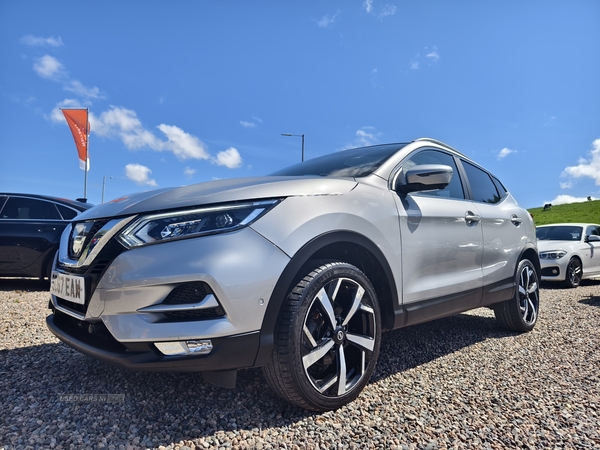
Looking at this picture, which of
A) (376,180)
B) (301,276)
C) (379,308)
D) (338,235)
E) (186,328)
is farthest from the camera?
(376,180)

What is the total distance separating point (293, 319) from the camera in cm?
188

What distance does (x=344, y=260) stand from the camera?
2.38 metres

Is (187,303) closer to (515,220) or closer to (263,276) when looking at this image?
(263,276)

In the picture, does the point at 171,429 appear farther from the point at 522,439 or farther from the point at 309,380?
the point at 522,439

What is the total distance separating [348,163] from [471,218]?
117 centimetres

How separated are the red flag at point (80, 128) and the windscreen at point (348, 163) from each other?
16.5 m

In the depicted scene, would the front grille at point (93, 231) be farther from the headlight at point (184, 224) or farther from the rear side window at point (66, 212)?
the rear side window at point (66, 212)

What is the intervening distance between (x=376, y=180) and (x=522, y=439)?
156 centimetres

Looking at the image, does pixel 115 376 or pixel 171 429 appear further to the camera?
pixel 115 376

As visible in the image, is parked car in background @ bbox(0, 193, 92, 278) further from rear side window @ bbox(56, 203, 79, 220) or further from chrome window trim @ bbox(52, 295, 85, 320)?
chrome window trim @ bbox(52, 295, 85, 320)

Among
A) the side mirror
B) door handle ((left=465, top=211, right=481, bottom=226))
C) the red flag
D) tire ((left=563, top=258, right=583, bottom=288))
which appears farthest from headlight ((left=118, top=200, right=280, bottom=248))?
the red flag

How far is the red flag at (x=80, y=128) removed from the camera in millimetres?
16828

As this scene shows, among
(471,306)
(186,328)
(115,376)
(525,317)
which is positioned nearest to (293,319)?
(186,328)

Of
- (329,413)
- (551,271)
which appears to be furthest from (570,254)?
(329,413)
